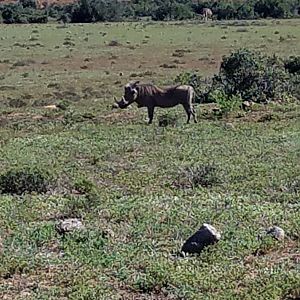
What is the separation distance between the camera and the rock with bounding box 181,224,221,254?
7902 millimetres

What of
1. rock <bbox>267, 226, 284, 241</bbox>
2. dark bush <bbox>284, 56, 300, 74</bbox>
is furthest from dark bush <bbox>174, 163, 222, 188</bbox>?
dark bush <bbox>284, 56, 300, 74</bbox>

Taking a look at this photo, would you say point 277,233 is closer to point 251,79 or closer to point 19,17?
point 251,79

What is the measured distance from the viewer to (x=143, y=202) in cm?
1001

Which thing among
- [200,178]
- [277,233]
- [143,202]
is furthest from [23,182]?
[277,233]

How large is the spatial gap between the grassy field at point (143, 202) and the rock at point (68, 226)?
7 centimetres

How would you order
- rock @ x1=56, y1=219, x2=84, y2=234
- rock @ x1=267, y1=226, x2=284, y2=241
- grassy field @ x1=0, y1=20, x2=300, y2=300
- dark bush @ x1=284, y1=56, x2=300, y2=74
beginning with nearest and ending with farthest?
1. grassy field @ x1=0, y1=20, x2=300, y2=300
2. rock @ x1=267, y1=226, x2=284, y2=241
3. rock @ x1=56, y1=219, x2=84, y2=234
4. dark bush @ x1=284, y1=56, x2=300, y2=74

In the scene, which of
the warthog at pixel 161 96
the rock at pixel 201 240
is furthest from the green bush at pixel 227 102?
the rock at pixel 201 240

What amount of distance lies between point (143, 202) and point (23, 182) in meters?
1.96

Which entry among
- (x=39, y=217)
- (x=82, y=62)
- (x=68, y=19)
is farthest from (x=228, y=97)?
(x=68, y=19)

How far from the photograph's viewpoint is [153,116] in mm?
18234

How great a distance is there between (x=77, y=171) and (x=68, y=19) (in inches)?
2484

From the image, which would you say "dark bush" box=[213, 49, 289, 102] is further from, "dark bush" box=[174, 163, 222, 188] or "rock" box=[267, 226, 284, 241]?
"rock" box=[267, 226, 284, 241]

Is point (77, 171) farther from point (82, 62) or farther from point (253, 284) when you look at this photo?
point (82, 62)

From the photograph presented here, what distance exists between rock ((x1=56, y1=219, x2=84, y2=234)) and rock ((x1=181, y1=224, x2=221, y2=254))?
132cm
